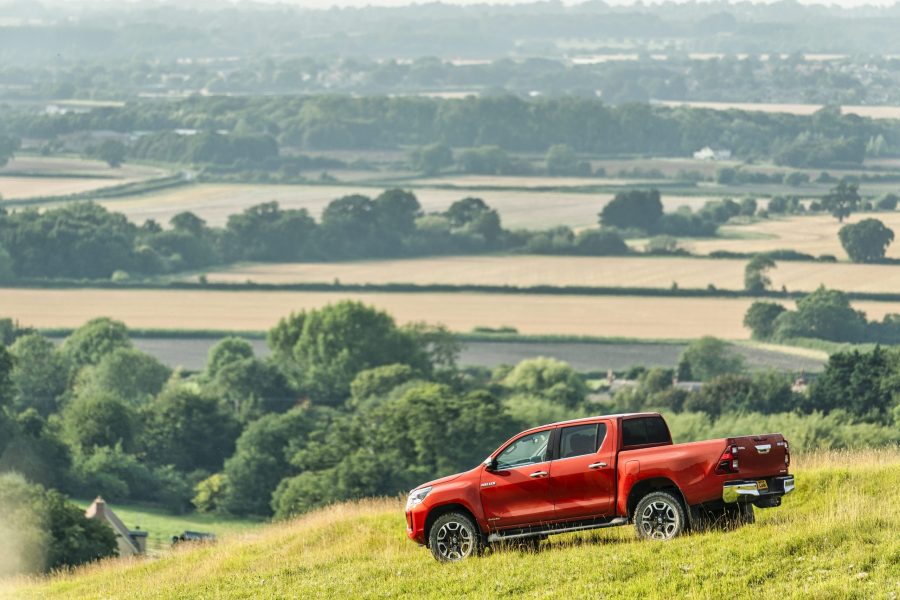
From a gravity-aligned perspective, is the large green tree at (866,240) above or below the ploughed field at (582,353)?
above

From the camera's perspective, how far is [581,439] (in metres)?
22.1

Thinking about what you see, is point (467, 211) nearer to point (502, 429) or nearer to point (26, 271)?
point (26, 271)

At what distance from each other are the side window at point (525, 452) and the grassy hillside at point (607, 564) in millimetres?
1152

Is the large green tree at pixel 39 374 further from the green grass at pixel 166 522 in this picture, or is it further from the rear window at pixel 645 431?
the rear window at pixel 645 431

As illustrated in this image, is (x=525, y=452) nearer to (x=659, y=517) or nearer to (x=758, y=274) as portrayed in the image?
(x=659, y=517)

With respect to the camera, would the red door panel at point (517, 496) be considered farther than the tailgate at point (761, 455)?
Yes

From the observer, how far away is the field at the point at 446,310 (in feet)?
414

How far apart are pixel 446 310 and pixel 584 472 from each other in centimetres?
11246

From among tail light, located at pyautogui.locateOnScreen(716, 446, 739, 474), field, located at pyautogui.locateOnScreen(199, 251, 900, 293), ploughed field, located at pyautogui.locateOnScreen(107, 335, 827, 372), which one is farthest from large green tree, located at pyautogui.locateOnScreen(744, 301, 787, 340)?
tail light, located at pyautogui.locateOnScreen(716, 446, 739, 474)

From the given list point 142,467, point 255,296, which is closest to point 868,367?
point 142,467

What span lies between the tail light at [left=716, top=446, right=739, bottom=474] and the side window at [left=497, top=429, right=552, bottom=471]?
2308 millimetres

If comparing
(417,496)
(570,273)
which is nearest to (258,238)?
(570,273)

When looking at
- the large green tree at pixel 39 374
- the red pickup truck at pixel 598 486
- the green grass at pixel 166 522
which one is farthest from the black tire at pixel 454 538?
the large green tree at pixel 39 374

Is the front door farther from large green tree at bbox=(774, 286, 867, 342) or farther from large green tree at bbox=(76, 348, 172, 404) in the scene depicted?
large green tree at bbox=(774, 286, 867, 342)
